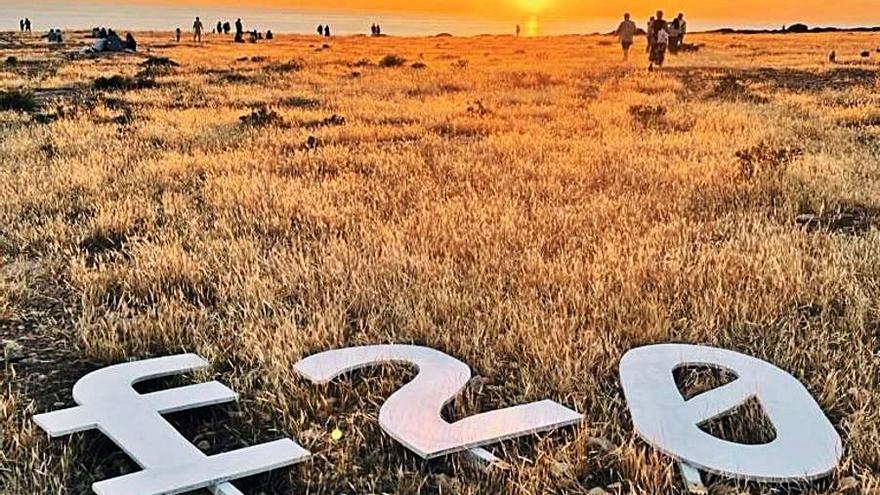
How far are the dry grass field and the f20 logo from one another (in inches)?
3.3

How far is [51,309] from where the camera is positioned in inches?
216

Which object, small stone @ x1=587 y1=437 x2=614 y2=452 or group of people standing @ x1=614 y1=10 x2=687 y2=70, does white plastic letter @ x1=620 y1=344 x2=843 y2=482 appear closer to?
small stone @ x1=587 y1=437 x2=614 y2=452

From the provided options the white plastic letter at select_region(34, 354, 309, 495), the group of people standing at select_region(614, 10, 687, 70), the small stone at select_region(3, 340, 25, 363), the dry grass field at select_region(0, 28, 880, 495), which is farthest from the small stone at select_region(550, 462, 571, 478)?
the group of people standing at select_region(614, 10, 687, 70)

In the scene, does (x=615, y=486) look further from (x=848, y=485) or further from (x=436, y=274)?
(x=436, y=274)

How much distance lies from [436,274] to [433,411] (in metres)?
2.09

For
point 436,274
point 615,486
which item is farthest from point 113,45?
point 615,486

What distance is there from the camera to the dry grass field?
3615mm

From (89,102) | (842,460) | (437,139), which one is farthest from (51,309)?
(89,102)

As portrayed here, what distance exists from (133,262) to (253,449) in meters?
3.34

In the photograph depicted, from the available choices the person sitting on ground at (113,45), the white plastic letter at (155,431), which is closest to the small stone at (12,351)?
the white plastic letter at (155,431)

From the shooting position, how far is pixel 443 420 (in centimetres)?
373

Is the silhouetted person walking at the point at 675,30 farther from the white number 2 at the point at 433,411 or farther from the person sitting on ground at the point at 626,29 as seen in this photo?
the white number 2 at the point at 433,411

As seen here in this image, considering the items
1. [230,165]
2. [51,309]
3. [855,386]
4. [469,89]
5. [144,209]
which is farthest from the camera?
[469,89]

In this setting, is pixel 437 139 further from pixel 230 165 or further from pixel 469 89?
pixel 469 89
